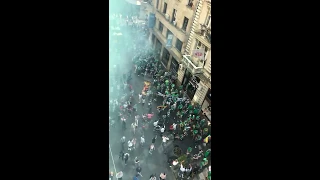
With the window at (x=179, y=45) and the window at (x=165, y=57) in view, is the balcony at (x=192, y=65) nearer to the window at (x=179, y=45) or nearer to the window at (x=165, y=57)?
the window at (x=179, y=45)

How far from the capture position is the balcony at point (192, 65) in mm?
8977

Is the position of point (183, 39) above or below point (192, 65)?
above

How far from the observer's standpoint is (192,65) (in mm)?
9727

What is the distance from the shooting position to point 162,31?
30.0 feet

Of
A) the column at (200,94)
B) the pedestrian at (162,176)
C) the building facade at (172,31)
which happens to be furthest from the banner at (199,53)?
the pedestrian at (162,176)

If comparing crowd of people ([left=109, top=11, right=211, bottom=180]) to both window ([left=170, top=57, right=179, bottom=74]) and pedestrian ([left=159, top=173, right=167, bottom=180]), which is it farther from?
window ([left=170, top=57, right=179, bottom=74])

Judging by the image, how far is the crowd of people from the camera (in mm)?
9898

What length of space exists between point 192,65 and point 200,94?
1.65 metres

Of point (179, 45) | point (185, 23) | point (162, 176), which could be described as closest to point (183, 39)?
point (179, 45)

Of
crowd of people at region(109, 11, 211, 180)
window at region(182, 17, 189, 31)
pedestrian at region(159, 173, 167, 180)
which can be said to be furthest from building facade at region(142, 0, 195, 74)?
pedestrian at region(159, 173, 167, 180)

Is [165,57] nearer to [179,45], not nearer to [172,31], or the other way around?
[179,45]

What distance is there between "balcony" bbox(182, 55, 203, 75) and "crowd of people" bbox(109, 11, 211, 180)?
89 cm

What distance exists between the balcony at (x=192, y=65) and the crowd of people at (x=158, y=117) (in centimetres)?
89
